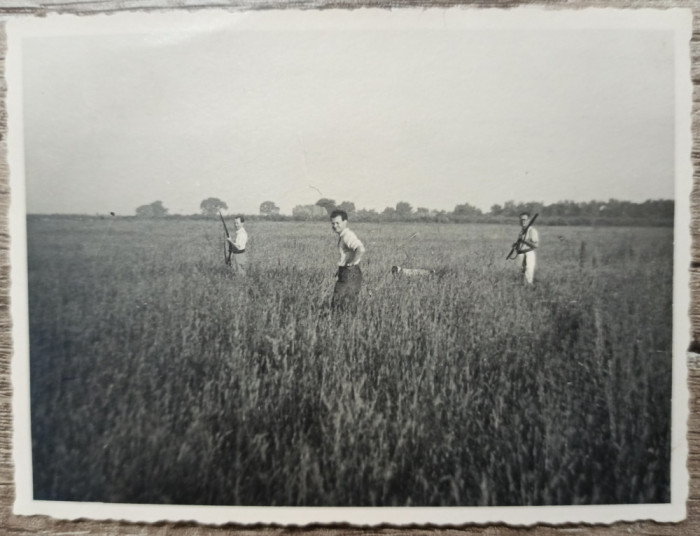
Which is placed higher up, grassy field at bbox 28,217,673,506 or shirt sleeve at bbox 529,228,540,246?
shirt sleeve at bbox 529,228,540,246

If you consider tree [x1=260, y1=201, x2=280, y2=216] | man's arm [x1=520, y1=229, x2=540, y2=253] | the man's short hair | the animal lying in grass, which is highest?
tree [x1=260, y1=201, x2=280, y2=216]

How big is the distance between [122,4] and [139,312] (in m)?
1.73

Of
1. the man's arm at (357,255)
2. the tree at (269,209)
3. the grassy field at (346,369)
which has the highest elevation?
the tree at (269,209)

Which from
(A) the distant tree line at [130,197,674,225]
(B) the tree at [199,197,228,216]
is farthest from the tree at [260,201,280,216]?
(B) the tree at [199,197,228,216]

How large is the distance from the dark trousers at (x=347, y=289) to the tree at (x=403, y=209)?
14.8 inches

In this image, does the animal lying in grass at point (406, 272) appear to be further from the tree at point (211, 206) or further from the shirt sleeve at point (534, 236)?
the tree at point (211, 206)

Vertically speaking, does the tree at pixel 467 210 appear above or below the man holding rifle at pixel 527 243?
above

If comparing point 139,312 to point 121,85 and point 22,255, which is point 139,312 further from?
point 121,85

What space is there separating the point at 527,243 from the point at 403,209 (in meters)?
0.69

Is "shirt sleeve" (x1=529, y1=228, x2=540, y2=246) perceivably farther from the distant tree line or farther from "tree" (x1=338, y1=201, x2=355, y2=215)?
"tree" (x1=338, y1=201, x2=355, y2=215)

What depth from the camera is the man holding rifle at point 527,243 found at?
8.28 feet

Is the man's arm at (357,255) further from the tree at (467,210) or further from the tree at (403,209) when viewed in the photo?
the tree at (467,210)

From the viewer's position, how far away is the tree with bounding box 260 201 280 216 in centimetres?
256

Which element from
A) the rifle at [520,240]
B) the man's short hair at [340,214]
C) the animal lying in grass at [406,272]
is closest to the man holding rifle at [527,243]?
the rifle at [520,240]
